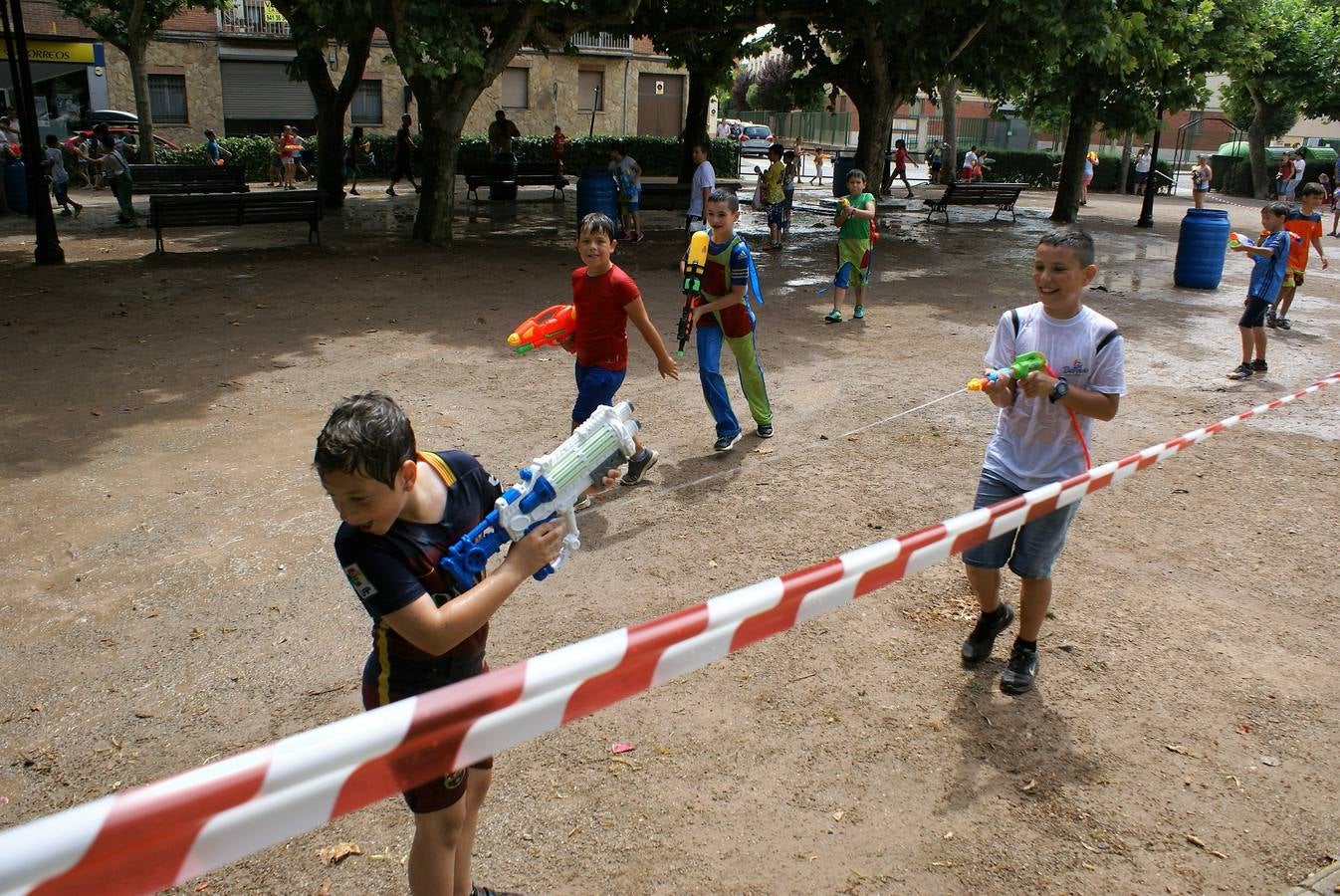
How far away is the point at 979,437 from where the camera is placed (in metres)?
7.09

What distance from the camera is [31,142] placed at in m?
12.6

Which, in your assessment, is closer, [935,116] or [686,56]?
[686,56]

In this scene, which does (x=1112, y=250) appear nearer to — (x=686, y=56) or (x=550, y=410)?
(x=686, y=56)

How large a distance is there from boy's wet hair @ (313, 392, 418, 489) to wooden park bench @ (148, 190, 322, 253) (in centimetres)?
1371

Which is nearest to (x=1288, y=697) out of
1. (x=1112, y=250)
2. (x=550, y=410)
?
(x=550, y=410)

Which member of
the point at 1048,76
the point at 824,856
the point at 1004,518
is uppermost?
the point at 1048,76

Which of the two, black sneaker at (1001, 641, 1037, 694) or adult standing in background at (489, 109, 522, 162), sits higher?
adult standing in background at (489, 109, 522, 162)

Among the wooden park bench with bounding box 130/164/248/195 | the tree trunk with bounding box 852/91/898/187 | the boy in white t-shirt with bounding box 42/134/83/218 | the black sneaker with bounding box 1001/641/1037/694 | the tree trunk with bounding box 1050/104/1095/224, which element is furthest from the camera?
the tree trunk with bounding box 1050/104/1095/224

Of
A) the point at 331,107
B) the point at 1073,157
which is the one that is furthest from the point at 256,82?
the point at 1073,157

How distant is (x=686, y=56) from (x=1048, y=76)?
740 cm

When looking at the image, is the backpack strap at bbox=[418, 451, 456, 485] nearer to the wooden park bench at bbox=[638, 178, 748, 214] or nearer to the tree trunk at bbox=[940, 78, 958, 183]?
the wooden park bench at bbox=[638, 178, 748, 214]

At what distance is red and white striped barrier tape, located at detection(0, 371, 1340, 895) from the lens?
140 cm

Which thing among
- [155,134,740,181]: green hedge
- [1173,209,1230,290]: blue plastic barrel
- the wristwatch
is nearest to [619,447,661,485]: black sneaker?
the wristwatch

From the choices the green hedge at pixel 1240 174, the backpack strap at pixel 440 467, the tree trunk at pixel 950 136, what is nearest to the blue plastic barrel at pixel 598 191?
the backpack strap at pixel 440 467
